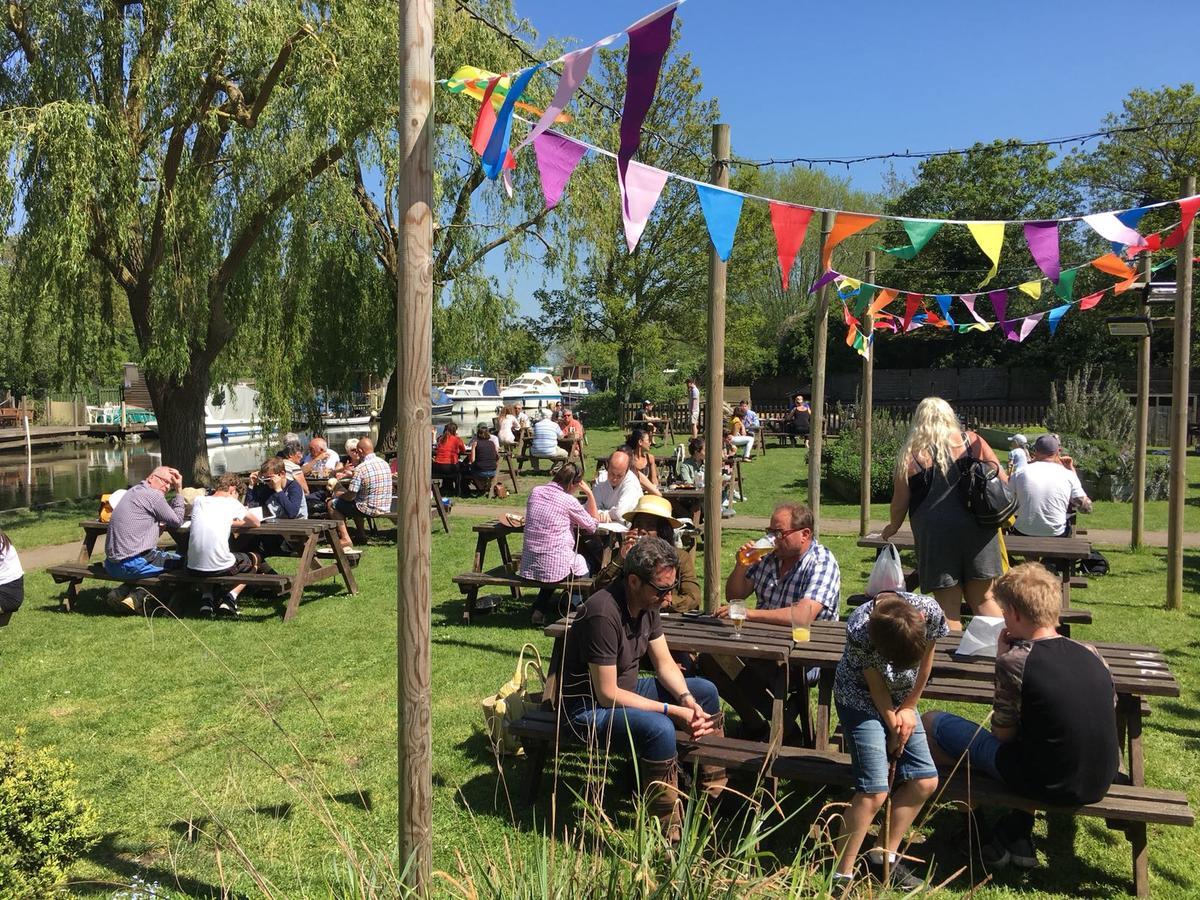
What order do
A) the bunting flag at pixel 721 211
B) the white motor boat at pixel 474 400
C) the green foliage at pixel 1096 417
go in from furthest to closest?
1. the white motor boat at pixel 474 400
2. the green foliage at pixel 1096 417
3. the bunting flag at pixel 721 211

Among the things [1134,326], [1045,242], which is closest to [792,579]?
[1045,242]

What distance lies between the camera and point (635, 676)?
3.98 meters

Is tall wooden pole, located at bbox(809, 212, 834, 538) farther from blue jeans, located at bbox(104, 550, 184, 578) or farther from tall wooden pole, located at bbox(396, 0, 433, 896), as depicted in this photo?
tall wooden pole, located at bbox(396, 0, 433, 896)

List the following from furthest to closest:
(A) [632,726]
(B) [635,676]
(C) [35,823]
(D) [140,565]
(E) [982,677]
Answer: (D) [140,565], (E) [982,677], (B) [635,676], (A) [632,726], (C) [35,823]

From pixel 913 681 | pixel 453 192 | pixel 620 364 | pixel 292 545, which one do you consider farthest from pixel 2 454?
pixel 913 681

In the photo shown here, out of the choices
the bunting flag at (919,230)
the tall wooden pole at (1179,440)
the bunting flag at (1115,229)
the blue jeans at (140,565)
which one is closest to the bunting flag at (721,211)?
the bunting flag at (919,230)

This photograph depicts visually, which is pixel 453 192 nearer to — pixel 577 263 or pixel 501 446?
pixel 577 263

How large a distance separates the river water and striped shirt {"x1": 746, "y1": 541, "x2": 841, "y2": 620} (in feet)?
56.3

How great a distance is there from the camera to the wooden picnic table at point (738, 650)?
4082 mm

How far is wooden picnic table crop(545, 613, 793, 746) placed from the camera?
408 centimetres

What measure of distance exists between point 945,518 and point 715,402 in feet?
5.02

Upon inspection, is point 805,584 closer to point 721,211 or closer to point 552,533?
point 721,211

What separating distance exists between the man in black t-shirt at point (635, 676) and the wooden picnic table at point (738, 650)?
17cm

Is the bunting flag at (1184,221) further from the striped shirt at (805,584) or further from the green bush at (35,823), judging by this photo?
the green bush at (35,823)
